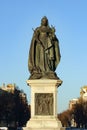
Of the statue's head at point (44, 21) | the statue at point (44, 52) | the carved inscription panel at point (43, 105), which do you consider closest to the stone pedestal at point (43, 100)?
the carved inscription panel at point (43, 105)

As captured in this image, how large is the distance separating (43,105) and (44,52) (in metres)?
3.46

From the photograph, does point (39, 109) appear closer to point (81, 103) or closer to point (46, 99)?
point (46, 99)

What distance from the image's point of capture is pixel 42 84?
33.9m

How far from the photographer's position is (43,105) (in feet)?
111

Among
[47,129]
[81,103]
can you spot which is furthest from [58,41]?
[81,103]

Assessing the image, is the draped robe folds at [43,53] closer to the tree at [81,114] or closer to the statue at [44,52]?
the statue at [44,52]

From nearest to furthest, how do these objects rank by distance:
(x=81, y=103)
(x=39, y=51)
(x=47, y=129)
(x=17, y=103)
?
(x=47, y=129) < (x=39, y=51) < (x=17, y=103) < (x=81, y=103)

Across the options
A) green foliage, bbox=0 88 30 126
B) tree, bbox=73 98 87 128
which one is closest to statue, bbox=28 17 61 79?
green foliage, bbox=0 88 30 126

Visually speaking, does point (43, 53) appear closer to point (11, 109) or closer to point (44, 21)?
point (44, 21)

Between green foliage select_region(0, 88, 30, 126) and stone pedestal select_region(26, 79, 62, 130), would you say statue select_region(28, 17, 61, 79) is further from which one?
green foliage select_region(0, 88, 30, 126)

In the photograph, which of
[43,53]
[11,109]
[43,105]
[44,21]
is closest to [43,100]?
[43,105]

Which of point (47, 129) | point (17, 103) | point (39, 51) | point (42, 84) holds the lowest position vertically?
point (47, 129)

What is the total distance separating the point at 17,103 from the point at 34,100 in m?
98.0

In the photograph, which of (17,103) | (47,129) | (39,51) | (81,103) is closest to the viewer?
(47,129)
